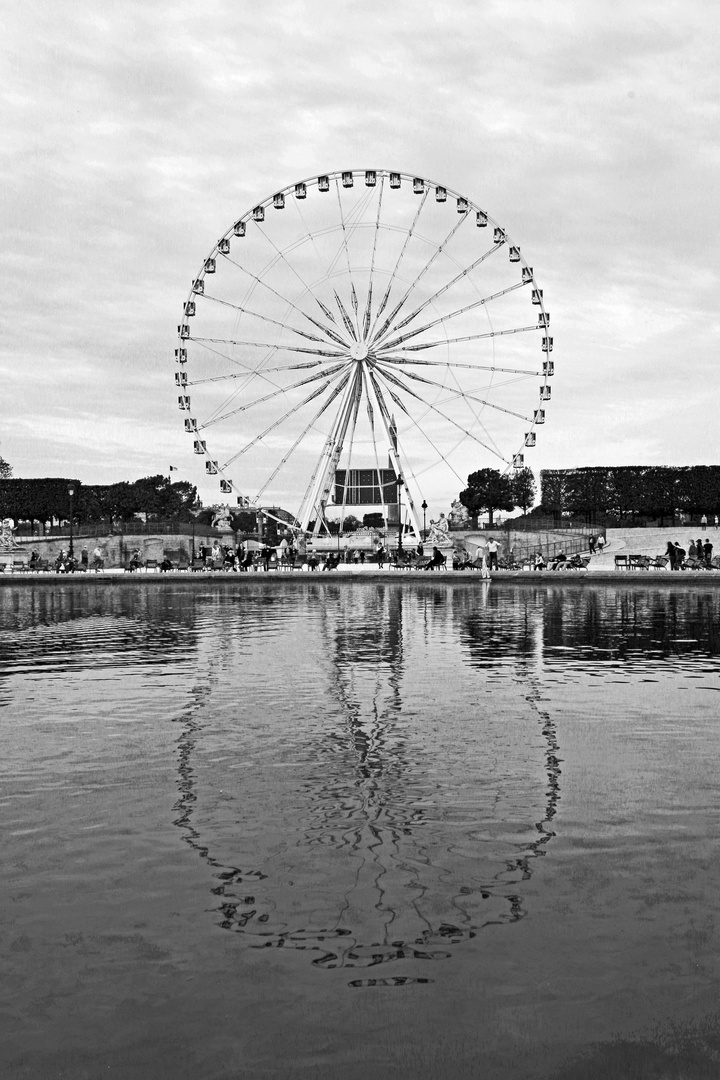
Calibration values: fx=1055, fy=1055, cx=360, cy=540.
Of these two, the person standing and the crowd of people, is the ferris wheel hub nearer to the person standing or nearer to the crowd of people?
the person standing

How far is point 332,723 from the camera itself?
8719 mm

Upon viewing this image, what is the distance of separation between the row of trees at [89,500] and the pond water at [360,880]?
6808 centimetres

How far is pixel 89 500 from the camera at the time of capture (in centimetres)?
9344

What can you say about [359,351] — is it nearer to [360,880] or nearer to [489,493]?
[360,880]

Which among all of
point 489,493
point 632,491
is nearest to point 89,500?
point 489,493

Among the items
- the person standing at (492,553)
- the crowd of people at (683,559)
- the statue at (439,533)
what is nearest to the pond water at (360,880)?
the person standing at (492,553)

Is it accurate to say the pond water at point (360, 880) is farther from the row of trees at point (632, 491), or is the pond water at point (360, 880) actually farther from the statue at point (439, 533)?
the row of trees at point (632, 491)

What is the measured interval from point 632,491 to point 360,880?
246 ft

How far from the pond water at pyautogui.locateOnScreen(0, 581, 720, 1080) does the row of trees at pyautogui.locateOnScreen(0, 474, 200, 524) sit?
223 ft

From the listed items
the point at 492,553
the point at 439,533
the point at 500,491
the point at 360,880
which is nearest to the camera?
the point at 360,880

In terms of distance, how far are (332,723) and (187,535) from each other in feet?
226

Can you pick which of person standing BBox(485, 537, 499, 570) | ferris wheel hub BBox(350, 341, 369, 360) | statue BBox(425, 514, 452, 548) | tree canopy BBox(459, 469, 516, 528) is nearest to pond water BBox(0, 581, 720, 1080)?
person standing BBox(485, 537, 499, 570)

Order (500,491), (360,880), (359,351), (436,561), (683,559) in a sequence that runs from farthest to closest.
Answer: (500,491) → (359,351) → (683,559) → (436,561) → (360,880)

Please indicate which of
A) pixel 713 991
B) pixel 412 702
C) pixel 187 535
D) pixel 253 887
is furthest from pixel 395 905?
pixel 187 535
